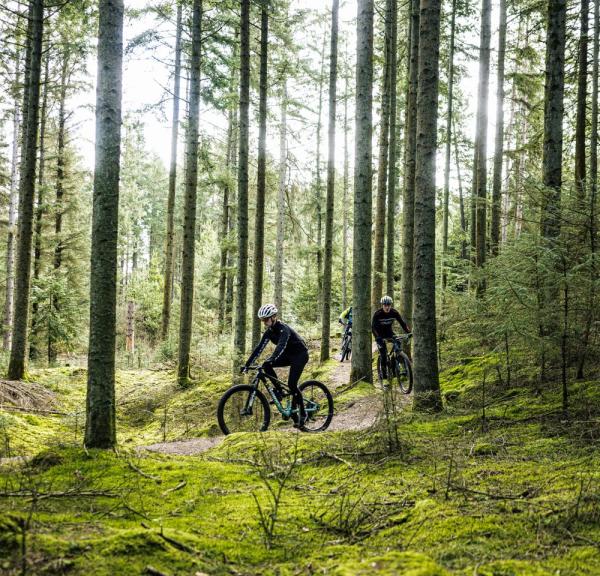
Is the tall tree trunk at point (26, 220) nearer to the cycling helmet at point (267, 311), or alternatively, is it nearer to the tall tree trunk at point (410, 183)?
the cycling helmet at point (267, 311)

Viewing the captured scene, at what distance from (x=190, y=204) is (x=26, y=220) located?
447cm

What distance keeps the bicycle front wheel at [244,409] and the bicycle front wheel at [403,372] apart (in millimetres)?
3756

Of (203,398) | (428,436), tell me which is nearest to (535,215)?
(428,436)

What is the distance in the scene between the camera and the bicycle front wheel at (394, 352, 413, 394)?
11430 mm

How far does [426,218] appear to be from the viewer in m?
8.49

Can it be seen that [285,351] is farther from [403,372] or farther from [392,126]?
[392,126]

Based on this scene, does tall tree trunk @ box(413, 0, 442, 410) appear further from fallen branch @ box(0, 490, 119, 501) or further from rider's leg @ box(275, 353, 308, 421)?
fallen branch @ box(0, 490, 119, 501)

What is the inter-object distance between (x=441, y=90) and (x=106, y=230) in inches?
711

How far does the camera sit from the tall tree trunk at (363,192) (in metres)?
11.6

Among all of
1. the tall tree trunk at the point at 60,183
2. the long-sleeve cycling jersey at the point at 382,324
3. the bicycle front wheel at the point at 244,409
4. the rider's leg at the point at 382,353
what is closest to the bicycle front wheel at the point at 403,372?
the rider's leg at the point at 382,353

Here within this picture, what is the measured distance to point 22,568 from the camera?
2.38 meters

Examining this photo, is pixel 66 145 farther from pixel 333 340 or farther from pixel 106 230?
pixel 106 230

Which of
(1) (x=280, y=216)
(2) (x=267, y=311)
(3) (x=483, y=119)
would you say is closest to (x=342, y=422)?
(2) (x=267, y=311)

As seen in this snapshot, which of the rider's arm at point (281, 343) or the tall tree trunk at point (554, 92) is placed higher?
the tall tree trunk at point (554, 92)
